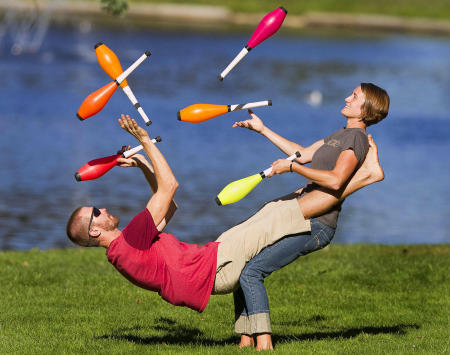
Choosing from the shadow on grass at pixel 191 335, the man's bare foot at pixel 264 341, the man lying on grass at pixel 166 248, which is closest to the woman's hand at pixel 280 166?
the man lying on grass at pixel 166 248

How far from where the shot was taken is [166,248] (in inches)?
241

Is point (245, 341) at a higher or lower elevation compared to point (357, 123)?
lower

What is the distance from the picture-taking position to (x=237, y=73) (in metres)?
42.5

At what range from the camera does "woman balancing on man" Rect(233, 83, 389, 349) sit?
6.02m

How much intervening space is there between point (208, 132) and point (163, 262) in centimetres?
2006

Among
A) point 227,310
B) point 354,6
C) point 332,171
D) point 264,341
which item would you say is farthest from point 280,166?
point 354,6

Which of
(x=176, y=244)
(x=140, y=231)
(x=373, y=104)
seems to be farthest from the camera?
(x=373, y=104)

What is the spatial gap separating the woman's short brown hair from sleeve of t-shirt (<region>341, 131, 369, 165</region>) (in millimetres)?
202

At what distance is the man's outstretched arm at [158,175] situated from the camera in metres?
6.00

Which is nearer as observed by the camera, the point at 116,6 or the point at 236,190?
the point at 236,190

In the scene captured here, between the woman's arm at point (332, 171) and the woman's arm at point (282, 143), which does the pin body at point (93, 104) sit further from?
the woman's arm at point (332, 171)

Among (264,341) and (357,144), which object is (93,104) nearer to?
(357,144)

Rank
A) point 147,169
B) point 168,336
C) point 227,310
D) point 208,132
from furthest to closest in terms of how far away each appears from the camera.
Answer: point 208,132 → point 227,310 → point 168,336 → point 147,169

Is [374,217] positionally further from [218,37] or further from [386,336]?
[218,37]
